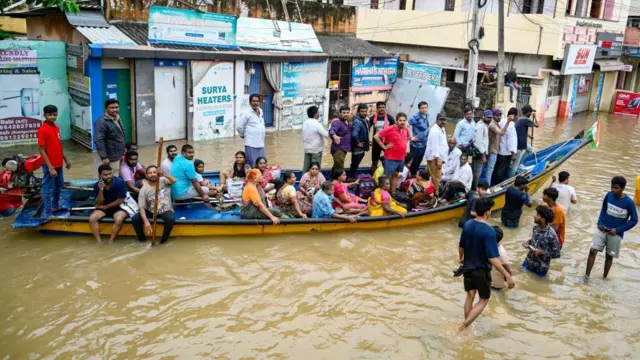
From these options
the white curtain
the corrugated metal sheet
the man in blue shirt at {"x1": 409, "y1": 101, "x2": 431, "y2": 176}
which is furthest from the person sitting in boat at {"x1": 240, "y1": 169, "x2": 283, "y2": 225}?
the white curtain

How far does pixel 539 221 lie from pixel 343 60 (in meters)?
13.2

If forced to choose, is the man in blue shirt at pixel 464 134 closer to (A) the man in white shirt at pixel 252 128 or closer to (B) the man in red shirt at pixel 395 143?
(B) the man in red shirt at pixel 395 143

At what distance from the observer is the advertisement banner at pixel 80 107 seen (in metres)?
13.2

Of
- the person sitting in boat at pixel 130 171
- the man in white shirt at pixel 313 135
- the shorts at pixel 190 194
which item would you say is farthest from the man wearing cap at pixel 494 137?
the person sitting in boat at pixel 130 171

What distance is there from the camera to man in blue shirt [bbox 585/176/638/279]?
7.15 metres

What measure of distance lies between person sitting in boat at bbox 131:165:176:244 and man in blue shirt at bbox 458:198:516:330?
14.0 ft

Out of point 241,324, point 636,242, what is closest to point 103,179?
point 241,324

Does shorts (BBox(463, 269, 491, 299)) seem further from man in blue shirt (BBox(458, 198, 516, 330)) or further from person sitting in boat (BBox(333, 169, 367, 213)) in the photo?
person sitting in boat (BBox(333, 169, 367, 213))

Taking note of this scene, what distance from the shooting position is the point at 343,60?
19531mm

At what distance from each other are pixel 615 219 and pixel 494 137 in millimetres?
3805

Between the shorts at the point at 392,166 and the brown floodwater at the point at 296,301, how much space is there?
1.16m

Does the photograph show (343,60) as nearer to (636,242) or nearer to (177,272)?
(636,242)

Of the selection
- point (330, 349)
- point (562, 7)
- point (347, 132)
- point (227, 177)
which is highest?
point (562, 7)

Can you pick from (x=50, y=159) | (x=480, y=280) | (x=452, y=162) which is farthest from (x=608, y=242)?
(x=50, y=159)
